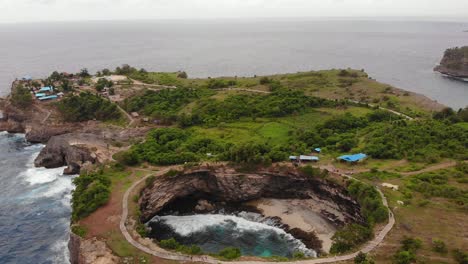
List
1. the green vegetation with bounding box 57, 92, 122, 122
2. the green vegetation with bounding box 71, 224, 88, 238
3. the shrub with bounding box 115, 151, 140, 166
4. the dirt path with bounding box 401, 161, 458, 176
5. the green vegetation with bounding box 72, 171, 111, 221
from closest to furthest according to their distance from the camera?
the green vegetation with bounding box 71, 224, 88, 238, the green vegetation with bounding box 72, 171, 111, 221, the dirt path with bounding box 401, 161, 458, 176, the shrub with bounding box 115, 151, 140, 166, the green vegetation with bounding box 57, 92, 122, 122

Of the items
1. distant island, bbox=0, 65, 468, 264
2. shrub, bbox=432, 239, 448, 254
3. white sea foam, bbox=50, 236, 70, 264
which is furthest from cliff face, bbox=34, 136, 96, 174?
shrub, bbox=432, 239, 448, 254

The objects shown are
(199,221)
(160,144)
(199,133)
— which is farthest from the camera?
(199,133)

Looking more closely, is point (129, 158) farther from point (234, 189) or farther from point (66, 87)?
point (66, 87)

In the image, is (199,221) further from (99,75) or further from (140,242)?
(99,75)

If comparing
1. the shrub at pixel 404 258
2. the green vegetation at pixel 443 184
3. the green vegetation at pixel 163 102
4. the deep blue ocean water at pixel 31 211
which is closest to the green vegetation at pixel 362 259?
the shrub at pixel 404 258

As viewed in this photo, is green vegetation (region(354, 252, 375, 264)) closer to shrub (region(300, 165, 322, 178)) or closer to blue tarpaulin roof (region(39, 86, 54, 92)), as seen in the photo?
shrub (region(300, 165, 322, 178))

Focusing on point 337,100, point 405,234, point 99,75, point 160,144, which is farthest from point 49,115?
point 405,234
